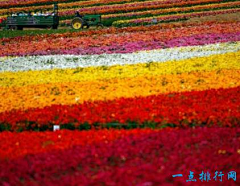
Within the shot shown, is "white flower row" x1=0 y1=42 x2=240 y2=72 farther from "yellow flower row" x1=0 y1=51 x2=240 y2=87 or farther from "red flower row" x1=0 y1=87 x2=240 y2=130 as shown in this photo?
"red flower row" x1=0 y1=87 x2=240 y2=130

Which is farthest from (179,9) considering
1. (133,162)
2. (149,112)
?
(133,162)

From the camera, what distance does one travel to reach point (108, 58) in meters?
18.3

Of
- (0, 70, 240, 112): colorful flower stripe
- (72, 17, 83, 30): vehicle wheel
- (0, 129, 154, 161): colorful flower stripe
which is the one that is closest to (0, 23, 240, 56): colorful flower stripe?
(0, 70, 240, 112): colorful flower stripe

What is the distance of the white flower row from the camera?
56.3ft

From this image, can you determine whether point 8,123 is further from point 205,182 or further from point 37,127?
point 205,182

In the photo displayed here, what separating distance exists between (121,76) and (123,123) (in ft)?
17.4

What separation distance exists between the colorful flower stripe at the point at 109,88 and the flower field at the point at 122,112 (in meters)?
0.03

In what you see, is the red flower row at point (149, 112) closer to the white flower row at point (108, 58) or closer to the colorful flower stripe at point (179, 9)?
the white flower row at point (108, 58)

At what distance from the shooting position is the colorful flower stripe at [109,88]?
11.5 metres

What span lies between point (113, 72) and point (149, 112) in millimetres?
5764

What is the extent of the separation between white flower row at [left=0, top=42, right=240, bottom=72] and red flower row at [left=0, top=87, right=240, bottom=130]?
6.38 m

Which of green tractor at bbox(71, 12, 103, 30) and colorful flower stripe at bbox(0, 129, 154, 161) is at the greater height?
green tractor at bbox(71, 12, 103, 30)

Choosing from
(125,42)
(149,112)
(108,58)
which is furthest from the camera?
(125,42)

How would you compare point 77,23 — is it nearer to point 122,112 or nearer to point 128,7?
point 128,7
